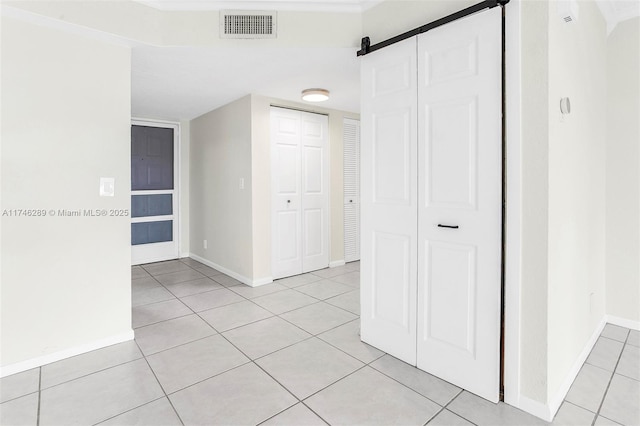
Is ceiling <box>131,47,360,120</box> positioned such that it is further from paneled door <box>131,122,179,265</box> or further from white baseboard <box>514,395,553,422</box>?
white baseboard <box>514,395,553,422</box>

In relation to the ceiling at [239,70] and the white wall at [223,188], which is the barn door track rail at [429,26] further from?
the white wall at [223,188]

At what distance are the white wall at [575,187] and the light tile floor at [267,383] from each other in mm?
233

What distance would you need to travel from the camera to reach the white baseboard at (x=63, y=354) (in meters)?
2.24

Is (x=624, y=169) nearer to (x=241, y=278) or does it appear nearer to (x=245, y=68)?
(x=245, y=68)

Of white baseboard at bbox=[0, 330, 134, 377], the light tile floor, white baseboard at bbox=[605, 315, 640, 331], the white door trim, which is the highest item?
the white door trim

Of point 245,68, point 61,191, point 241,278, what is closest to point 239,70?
point 245,68

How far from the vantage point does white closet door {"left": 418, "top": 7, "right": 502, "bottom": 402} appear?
6.10ft

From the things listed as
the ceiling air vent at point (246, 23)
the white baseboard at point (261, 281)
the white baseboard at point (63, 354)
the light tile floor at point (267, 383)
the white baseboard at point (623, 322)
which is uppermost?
the ceiling air vent at point (246, 23)

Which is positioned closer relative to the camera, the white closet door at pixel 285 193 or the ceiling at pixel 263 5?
the ceiling at pixel 263 5

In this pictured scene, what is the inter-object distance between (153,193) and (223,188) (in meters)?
1.51

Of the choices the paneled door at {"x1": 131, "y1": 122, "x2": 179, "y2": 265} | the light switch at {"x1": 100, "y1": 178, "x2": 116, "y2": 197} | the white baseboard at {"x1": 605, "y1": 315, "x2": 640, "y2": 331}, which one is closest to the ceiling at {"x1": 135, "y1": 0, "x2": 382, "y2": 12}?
the light switch at {"x1": 100, "y1": 178, "x2": 116, "y2": 197}

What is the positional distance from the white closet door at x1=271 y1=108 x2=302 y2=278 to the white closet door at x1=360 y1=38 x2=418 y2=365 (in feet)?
6.66

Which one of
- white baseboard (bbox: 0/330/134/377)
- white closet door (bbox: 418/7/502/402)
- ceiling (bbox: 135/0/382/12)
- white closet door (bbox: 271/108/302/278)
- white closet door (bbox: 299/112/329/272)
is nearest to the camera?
white closet door (bbox: 418/7/502/402)

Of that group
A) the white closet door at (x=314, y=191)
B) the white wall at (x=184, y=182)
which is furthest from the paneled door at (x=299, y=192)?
the white wall at (x=184, y=182)
